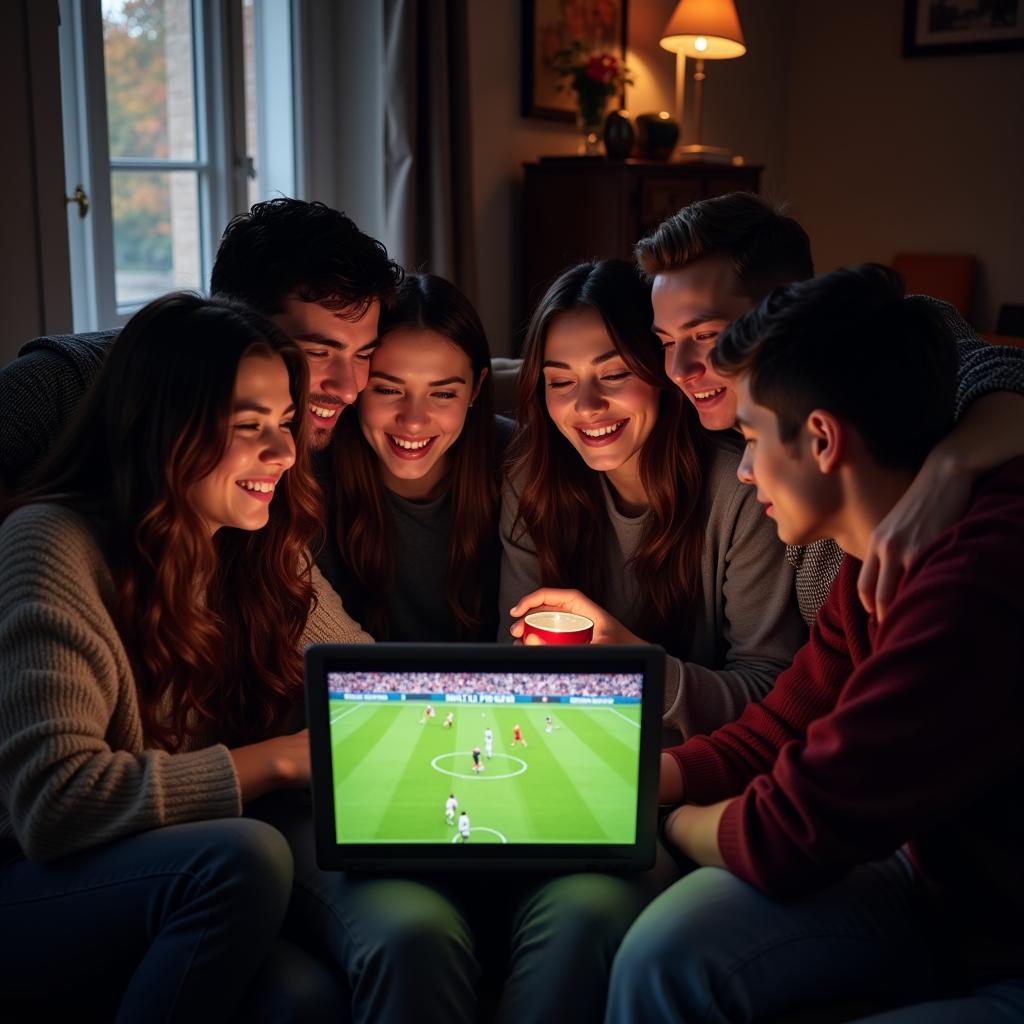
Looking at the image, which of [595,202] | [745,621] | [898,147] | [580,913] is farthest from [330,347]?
[898,147]

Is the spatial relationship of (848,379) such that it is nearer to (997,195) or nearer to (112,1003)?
(112,1003)

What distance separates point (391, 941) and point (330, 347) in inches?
38.5

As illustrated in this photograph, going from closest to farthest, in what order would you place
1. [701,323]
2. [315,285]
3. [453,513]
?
[701,323], [315,285], [453,513]

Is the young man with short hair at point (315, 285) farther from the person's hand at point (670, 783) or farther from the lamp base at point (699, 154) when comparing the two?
the lamp base at point (699, 154)

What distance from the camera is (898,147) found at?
6.06m

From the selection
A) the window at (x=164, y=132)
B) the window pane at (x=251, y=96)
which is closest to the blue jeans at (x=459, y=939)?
the window at (x=164, y=132)

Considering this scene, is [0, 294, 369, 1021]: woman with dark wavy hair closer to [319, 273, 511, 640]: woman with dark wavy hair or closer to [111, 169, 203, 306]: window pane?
[319, 273, 511, 640]: woman with dark wavy hair

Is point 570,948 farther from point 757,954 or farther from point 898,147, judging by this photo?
point 898,147

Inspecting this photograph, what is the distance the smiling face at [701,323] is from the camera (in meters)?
1.83

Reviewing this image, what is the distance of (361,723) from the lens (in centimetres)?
135

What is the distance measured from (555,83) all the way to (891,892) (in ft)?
13.0

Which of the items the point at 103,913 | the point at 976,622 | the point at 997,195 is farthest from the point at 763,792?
the point at 997,195

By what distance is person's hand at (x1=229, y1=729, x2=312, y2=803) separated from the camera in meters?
1.49

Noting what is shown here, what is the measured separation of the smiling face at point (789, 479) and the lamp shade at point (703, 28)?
3.67 m
